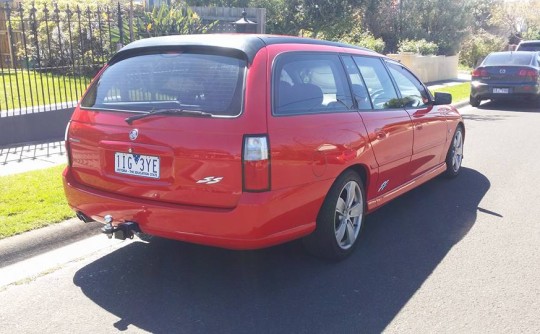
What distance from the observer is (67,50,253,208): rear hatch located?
364cm

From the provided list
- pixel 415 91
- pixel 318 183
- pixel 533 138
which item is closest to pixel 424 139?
pixel 415 91

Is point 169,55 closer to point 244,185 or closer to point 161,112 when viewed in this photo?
point 161,112

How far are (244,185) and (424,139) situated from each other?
2881mm

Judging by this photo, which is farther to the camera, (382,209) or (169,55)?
(382,209)

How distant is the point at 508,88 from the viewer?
1487 cm

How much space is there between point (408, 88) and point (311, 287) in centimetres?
276

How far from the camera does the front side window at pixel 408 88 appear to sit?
18.6 feet

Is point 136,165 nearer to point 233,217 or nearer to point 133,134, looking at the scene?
point 133,134

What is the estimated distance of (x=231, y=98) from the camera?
374 cm

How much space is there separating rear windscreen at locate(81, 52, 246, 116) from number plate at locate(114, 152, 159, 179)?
0.35 m

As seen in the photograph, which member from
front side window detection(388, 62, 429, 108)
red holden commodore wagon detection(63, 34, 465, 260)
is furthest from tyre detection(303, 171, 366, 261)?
front side window detection(388, 62, 429, 108)

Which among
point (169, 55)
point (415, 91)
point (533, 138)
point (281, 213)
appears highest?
point (169, 55)

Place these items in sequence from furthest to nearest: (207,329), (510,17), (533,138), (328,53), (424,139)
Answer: (510,17), (533,138), (424,139), (328,53), (207,329)

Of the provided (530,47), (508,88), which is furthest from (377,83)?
(530,47)
